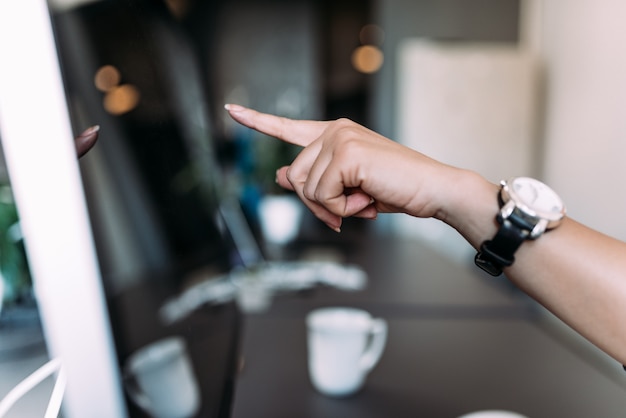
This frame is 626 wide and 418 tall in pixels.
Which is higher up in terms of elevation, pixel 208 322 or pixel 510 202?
pixel 510 202

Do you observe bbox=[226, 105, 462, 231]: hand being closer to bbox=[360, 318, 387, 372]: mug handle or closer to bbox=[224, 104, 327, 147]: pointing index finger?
bbox=[224, 104, 327, 147]: pointing index finger

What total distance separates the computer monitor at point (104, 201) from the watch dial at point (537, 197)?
0.36 metres

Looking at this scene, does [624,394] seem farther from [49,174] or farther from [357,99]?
[357,99]

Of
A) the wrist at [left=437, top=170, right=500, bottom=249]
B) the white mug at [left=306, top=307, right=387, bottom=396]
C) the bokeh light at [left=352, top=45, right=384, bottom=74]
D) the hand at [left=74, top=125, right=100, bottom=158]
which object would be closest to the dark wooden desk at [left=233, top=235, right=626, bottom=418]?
the white mug at [left=306, top=307, right=387, bottom=396]

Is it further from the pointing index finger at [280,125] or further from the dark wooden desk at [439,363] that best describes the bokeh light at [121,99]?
the dark wooden desk at [439,363]

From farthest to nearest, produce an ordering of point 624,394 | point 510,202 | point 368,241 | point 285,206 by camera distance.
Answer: point 368,241, point 285,206, point 624,394, point 510,202

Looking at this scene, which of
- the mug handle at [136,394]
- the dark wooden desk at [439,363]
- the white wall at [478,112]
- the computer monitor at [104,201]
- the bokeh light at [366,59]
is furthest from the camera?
the bokeh light at [366,59]

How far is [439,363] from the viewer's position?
2.81ft

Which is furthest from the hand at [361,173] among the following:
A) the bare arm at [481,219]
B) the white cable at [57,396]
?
the white cable at [57,396]

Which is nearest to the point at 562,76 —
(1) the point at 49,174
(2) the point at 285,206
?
(2) the point at 285,206

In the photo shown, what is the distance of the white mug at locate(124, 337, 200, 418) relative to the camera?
50cm

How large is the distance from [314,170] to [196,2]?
154 inches

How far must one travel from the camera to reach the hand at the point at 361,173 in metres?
0.47

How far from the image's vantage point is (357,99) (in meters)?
4.12
